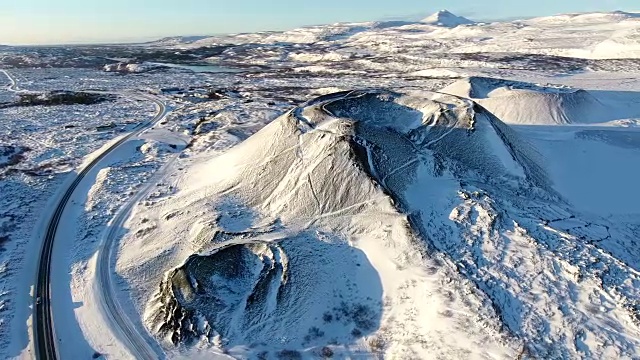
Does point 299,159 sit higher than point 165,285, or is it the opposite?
point 299,159

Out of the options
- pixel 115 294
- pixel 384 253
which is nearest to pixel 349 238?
pixel 384 253

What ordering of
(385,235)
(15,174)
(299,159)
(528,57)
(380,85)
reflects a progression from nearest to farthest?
(385,235) → (299,159) → (15,174) → (380,85) → (528,57)

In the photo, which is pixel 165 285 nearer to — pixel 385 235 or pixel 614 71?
pixel 385 235

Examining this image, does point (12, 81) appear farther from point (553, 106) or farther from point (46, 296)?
point (553, 106)

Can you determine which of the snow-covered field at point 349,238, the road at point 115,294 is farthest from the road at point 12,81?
the road at point 115,294

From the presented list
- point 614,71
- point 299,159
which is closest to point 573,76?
point 614,71

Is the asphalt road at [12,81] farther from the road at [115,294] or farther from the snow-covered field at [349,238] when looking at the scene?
the road at [115,294]

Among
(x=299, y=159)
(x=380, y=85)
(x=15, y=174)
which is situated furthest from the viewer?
(x=380, y=85)
